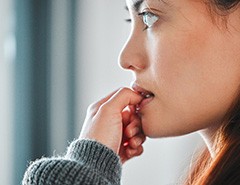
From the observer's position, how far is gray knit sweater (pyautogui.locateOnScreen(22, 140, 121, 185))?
3.81 ft

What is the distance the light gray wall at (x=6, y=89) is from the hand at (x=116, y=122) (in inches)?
48.5

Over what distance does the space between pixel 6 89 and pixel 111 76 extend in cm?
44

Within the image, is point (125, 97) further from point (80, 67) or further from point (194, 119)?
point (80, 67)

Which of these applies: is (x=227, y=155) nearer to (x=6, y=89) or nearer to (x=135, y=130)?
(x=135, y=130)

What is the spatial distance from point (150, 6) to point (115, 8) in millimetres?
1448

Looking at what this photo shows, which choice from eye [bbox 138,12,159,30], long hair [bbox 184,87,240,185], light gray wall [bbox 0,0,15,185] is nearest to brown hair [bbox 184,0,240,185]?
long hair [bbox 184,87,240,185]

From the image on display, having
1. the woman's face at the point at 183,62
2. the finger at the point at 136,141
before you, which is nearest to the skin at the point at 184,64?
the woman's face at the point at 183,62

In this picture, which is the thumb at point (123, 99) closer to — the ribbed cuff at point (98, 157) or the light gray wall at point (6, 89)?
the ribbed cuff at point (98, 157)

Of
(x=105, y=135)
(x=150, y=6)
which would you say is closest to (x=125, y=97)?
(x=105, y=135)

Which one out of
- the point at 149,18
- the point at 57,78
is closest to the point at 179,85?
the point at 149,18

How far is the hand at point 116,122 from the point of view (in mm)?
1306

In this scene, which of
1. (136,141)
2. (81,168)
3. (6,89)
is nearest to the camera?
(81,168)

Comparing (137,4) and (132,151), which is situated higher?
(137,4)

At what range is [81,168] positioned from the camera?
3.86 feet
